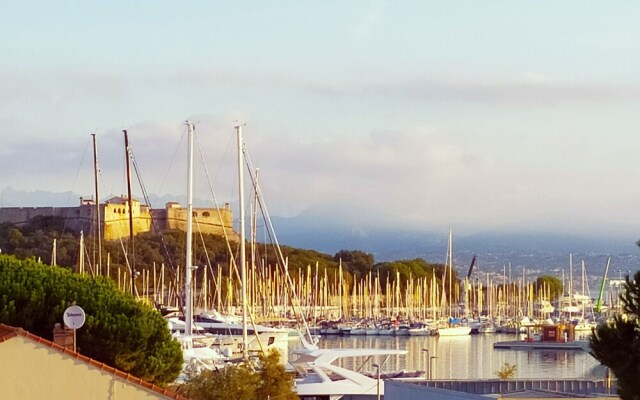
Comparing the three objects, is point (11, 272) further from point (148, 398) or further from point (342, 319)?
point (342, 319)

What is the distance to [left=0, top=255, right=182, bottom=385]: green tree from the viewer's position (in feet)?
83.6

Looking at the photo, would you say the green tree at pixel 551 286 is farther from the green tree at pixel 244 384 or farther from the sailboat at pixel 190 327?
the green tree at pixel 244 384

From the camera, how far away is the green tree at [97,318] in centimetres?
2548

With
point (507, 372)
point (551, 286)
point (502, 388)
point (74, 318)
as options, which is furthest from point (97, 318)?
point (551, 286)

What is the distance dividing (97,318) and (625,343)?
10.5m

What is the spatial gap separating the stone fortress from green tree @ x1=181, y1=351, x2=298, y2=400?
85.0 m

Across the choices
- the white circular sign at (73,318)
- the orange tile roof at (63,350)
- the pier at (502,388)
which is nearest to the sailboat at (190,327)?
the pier at (502,388)

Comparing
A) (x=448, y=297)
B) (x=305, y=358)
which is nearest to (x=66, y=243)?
(x=448, y=297)

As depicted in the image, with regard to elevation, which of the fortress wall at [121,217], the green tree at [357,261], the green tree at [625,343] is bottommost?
the green tree at [625,343]

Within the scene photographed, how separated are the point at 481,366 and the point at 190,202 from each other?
101 feet

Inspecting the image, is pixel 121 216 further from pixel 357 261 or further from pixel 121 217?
pixel 357 261

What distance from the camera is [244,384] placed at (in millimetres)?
29969

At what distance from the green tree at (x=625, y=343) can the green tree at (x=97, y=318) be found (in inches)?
368

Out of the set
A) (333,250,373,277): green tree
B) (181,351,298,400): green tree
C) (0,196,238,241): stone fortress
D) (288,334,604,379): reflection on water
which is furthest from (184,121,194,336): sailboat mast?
(333,250,373,277): green tree
